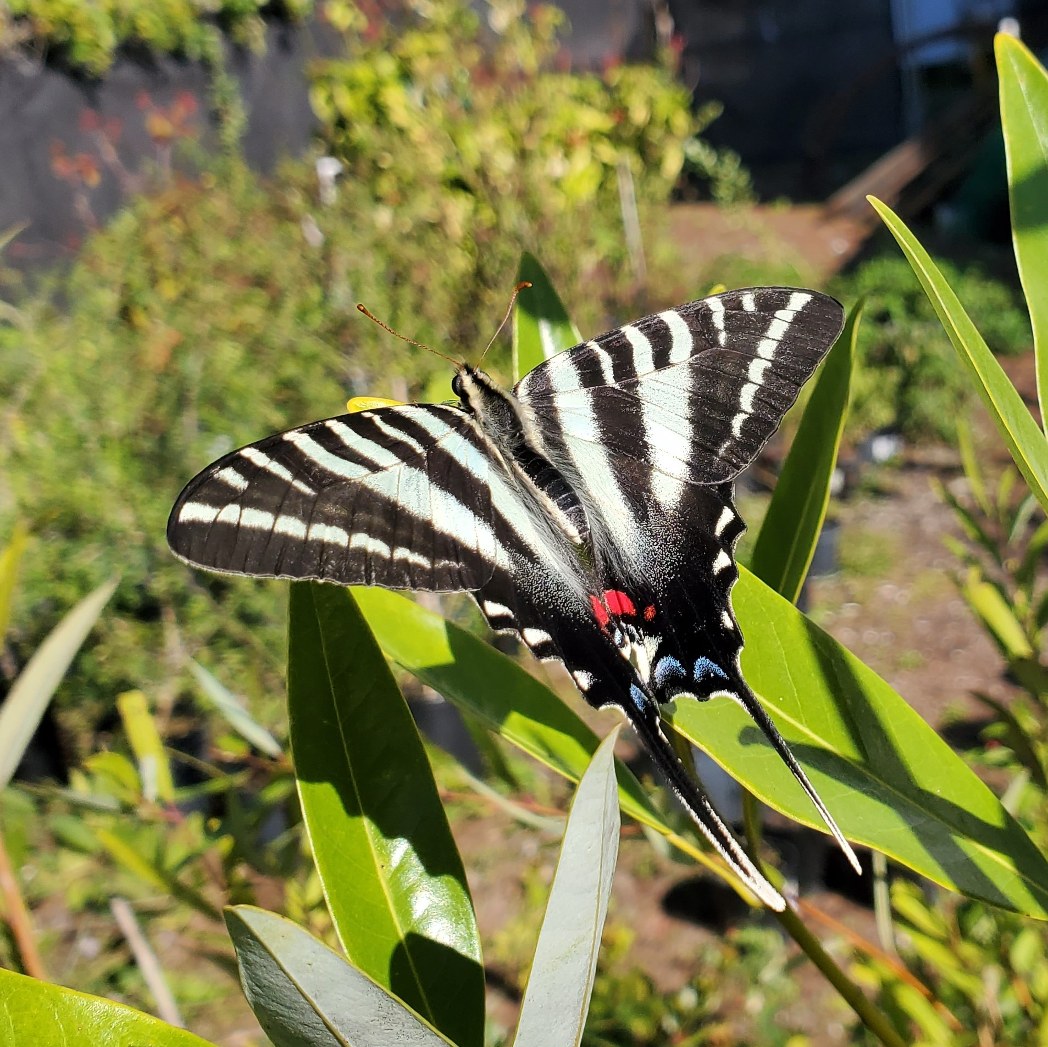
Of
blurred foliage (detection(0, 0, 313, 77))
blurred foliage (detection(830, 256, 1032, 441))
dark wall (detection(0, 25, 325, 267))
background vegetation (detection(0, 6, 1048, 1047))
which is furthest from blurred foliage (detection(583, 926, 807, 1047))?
blurred foliage (detection(0, 0, 313, 77))

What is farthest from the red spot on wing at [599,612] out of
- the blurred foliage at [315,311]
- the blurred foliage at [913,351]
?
the blurred foliage at [913,351]

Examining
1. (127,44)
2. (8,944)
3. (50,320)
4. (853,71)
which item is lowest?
(8,944)

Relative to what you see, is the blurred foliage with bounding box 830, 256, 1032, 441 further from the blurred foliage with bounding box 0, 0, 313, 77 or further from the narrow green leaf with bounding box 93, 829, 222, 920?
the blurred foliage with bounding box 0, 0, 313, 77

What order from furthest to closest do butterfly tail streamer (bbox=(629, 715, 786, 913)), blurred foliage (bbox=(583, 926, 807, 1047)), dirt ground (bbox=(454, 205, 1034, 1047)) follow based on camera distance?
dirt ground (bbox=(454, 205, 1034, 1047))
blurred foliage (bbox=(583, 926, 807, 1047))
butterfly tail streamer (bbox=(629, 715, 786, 913))

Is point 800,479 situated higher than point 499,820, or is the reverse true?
point 800,479

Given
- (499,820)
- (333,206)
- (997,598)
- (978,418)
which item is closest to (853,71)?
(978,418)

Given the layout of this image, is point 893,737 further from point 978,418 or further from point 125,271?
point 125,271

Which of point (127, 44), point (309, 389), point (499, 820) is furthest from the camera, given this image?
point (127, 44)
